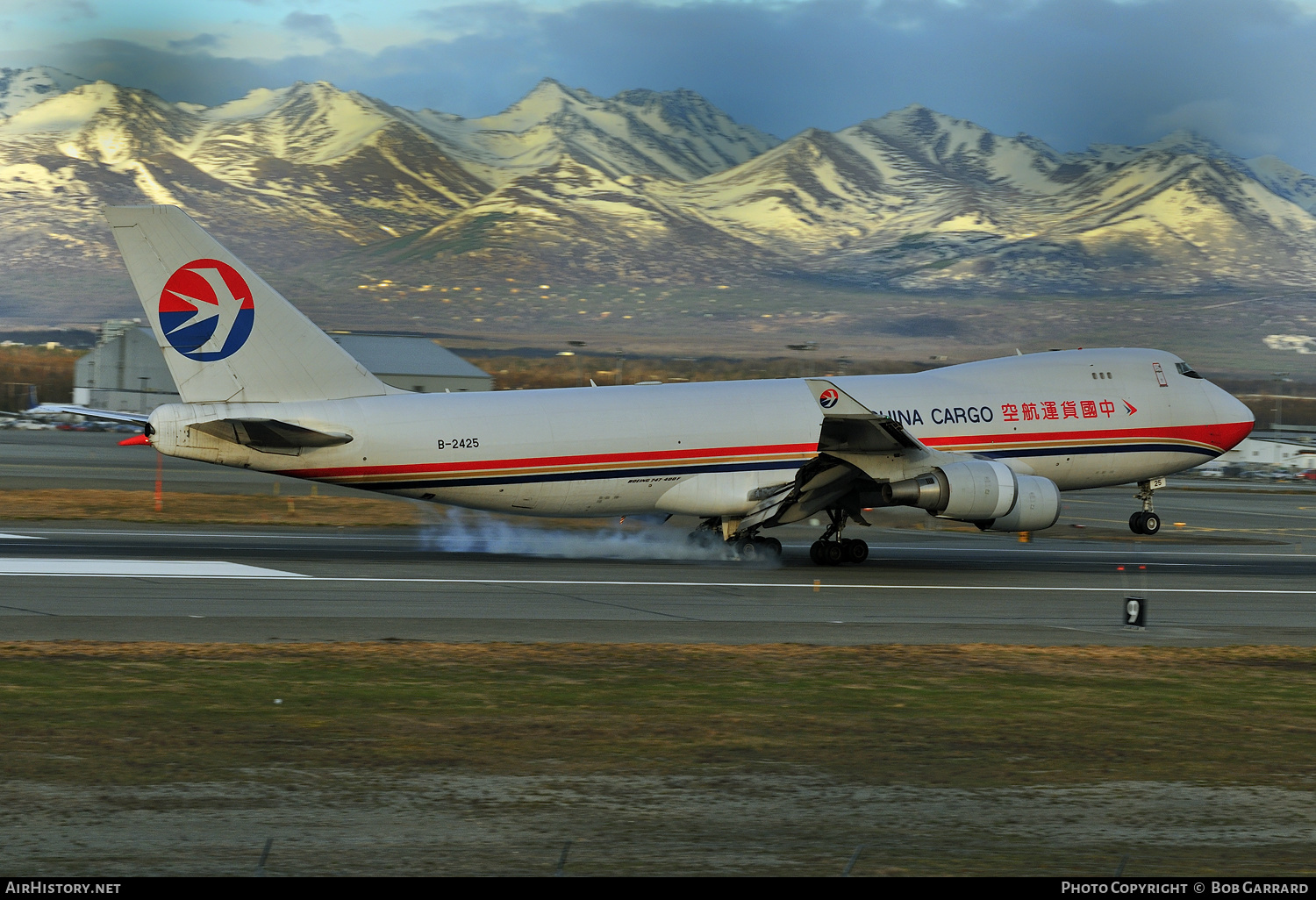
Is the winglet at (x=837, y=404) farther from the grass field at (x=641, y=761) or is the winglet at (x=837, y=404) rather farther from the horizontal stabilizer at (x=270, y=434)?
the grass field at (x=641, y=761)

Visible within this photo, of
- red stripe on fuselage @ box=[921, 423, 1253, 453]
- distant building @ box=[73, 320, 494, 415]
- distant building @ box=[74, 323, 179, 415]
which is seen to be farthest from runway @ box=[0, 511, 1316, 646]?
distant building @ box=[74, 323, 179, 415]

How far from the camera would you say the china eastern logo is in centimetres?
2794

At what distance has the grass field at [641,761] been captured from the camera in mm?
9312

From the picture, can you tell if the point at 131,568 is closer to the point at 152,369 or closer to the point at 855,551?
the point at 855,551

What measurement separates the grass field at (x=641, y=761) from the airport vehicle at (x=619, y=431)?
1097 centimetres

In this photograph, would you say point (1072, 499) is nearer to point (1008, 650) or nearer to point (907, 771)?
point (1008, 650)

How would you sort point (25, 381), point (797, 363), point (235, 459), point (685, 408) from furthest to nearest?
point (25, 381)
point (797, 363)
point (685, 408)
point (235, 459)

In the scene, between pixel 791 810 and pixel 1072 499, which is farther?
pixel 1072 499

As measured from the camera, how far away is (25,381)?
117 m

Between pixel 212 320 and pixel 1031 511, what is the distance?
18.5m

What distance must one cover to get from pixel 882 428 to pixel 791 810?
19.3 m

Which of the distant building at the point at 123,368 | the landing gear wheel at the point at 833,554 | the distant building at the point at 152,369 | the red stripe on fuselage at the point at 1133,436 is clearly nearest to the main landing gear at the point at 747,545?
the landing gear wheel at the point at 833,554
